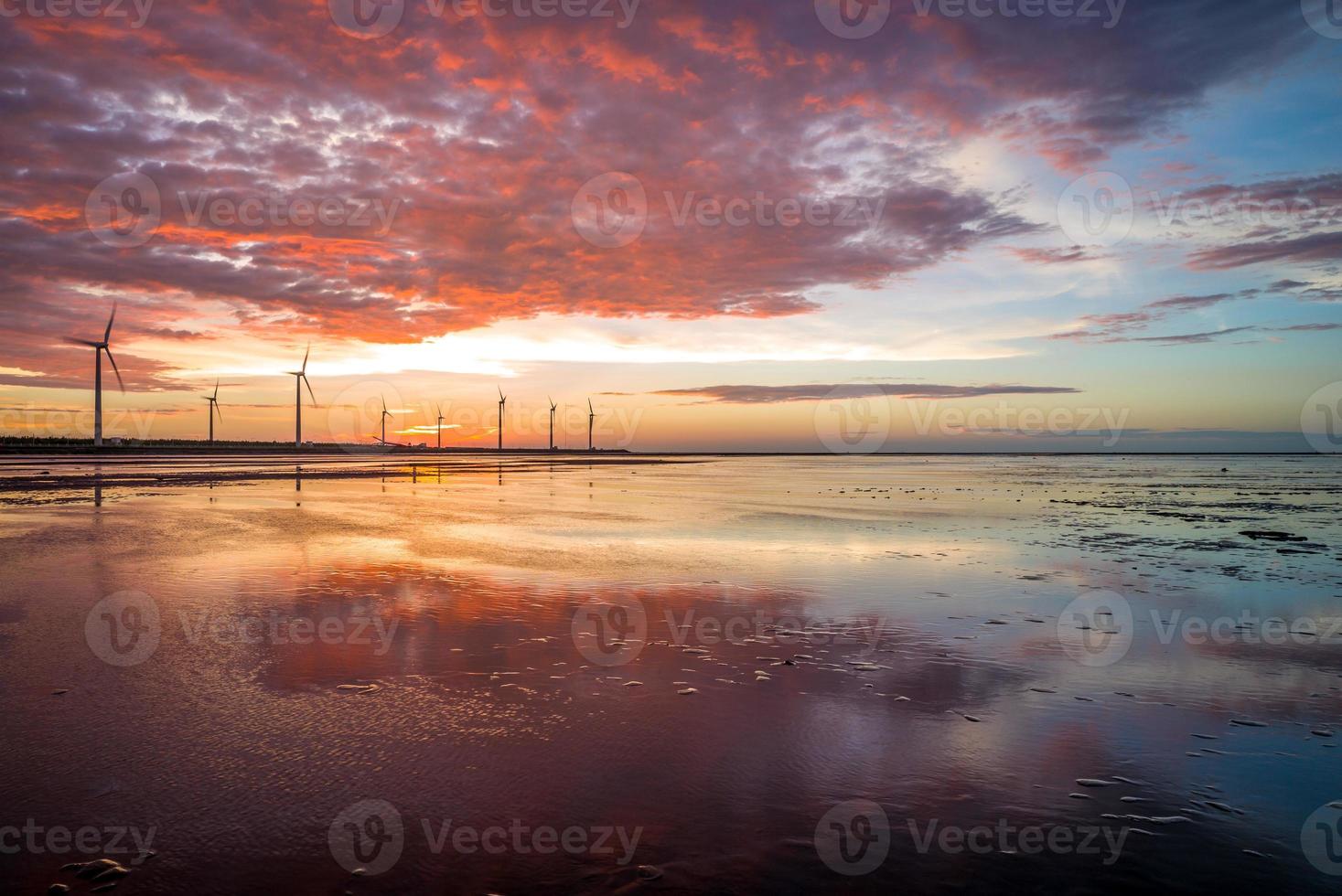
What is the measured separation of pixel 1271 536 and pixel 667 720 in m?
23.9

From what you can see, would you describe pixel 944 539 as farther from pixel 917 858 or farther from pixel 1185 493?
pixel 1185 493

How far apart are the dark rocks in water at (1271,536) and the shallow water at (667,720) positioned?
19.1 ft

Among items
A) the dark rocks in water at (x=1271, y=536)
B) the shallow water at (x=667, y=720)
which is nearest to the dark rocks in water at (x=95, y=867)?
the shallow water at (x=667, y=720)

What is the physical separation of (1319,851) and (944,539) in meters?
15.9

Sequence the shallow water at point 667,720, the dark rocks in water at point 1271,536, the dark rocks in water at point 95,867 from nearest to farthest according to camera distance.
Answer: the dark rocks in water at point 95,867, the shallow water at point 667,720, the dark rocks in water at point 1271,536

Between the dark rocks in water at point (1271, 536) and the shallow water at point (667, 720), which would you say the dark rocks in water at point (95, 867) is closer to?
the shallow water at point (667, 720)

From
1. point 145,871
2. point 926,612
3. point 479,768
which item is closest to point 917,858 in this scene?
point 479,768

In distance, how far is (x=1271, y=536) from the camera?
21.7 meters

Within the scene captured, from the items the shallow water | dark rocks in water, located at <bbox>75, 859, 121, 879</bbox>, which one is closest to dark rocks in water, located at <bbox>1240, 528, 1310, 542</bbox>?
the shallow water

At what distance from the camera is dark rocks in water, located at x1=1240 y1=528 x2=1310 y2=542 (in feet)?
68.6

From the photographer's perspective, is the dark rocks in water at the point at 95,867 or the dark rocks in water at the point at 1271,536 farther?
the dark rocks in water at the point at 1271,536

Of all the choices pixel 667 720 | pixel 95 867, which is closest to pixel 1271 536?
pixel 667 720

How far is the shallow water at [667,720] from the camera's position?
456 centimetres

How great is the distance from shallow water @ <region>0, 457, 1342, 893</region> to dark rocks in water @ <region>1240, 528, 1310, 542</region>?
581cm
